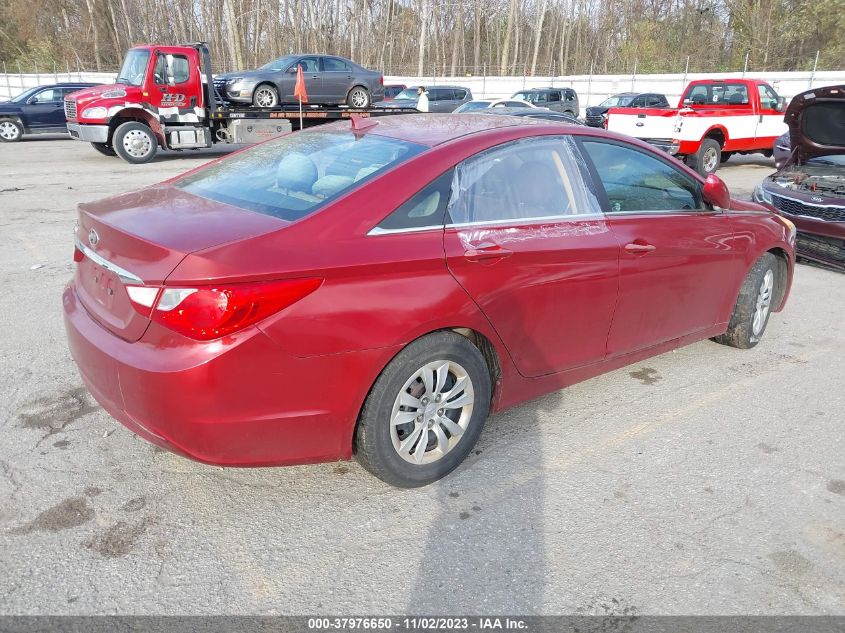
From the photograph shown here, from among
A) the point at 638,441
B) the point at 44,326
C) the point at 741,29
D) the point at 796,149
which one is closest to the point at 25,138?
the point at 44,326

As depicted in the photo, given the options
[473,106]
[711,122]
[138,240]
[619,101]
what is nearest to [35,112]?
[473,106]

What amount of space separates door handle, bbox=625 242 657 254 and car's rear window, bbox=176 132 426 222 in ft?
4.27

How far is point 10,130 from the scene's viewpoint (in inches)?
775

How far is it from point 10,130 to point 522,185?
20.9 meters

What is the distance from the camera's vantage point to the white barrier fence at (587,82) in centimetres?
2900

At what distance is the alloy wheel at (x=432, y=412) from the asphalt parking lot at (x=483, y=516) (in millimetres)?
213

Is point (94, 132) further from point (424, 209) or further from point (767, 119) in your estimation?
point (767, 119)

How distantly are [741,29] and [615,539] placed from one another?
4905 centimetres

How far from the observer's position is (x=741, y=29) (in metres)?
43.7

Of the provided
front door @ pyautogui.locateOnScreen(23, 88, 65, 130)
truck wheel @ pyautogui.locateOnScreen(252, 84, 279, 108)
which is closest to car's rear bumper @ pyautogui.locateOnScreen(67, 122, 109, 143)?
truck wheel @ pyautogui.locateOnScreen(252, 84, 279, 108)

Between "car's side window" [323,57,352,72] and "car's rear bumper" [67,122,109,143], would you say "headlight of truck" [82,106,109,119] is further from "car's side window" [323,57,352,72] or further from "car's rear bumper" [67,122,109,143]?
"car's side window" [323,57,352,72]

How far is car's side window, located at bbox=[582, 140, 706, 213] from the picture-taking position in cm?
385

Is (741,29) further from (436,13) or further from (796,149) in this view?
(796,149)

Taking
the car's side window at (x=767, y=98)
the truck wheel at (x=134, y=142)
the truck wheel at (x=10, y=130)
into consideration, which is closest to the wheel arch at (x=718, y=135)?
the car's side window at (x=767, y=98)
